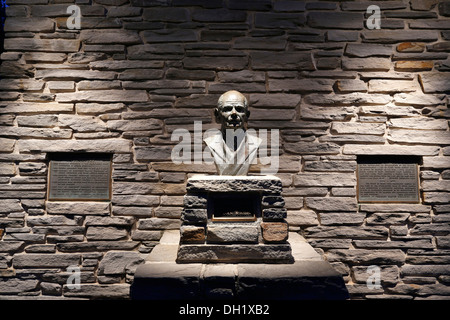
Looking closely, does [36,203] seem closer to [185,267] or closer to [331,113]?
[185,267]

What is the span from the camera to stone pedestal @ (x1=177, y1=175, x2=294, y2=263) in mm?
2299

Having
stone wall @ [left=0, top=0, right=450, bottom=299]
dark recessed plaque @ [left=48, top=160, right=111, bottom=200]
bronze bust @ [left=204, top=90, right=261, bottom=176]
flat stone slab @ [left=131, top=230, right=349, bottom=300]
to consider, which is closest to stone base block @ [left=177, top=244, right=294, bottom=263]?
flat stone slab @ [left=131, top=230, right=349, bottom=300]

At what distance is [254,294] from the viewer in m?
2.11

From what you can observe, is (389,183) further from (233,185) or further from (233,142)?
(233,185)

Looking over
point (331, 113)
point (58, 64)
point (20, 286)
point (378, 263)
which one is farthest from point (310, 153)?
point (20, 286)

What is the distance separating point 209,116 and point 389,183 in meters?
2.15

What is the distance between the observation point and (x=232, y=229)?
2.31 meters

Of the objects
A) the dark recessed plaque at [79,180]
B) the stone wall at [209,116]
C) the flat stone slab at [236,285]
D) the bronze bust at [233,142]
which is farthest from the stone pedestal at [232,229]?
the dark recessed plaque at [79,180]

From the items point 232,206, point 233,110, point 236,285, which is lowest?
point 236,285

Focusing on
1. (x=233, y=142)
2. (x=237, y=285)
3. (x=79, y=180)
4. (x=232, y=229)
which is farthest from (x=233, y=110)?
(x=79, y=180)

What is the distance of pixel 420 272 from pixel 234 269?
2.31 m
